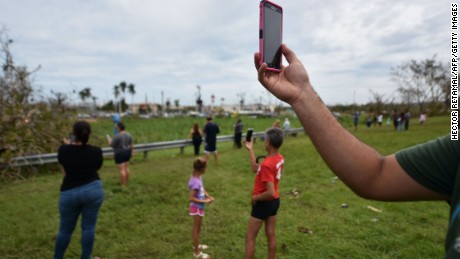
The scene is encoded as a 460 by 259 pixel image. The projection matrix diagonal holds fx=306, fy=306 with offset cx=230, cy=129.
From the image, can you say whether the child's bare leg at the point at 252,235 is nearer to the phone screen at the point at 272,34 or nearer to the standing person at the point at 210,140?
the phone screen at the point at 272,34

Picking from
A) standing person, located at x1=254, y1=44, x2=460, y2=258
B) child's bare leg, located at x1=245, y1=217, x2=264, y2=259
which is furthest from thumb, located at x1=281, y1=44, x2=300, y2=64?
child's bare leg, located at x1=245, y1=217, x2=264, y2=259

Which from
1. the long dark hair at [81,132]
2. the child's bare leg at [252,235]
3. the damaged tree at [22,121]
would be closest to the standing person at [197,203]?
the child's bare leg at [252,235]

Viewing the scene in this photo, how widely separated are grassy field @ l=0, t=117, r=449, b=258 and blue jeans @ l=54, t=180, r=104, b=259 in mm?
790

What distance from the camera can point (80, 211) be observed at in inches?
156

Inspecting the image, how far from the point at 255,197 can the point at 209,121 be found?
8671mm

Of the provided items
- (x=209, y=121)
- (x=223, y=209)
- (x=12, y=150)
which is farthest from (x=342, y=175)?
(x=209, y=121)

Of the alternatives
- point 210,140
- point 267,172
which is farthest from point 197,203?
point 210,140

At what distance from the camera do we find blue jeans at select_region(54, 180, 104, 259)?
3.78 meters

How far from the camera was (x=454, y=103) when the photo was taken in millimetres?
1600

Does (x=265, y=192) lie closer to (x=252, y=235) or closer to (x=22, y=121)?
(x=252, y=235)

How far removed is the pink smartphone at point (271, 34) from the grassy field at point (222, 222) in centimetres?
363

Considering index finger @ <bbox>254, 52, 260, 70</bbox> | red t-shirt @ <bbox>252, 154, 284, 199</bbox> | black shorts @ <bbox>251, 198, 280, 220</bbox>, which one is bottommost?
black shorts @ <bbox>251, 198, 280, 220</bbox>

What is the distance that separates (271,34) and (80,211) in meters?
3.45

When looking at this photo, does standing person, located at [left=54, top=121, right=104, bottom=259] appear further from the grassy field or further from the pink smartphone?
the pink smartphone
